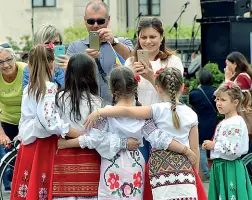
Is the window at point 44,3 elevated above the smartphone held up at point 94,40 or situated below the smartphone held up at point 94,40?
below

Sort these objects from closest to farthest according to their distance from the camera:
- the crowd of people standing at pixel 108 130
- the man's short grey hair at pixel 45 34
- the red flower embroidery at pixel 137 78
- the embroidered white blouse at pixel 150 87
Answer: the crowd of people standing at pixel 108 130 → the red flower embroidery at pixel 137 78 → the embroidered white blouse at pixel 150 87 → the man's short grey hair at pixel 45 34

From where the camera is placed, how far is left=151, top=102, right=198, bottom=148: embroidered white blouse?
7023 mm

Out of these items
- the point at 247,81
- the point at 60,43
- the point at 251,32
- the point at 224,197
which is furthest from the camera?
the point at 251,32

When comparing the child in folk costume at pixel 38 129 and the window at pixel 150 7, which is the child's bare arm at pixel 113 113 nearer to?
the child in folk costume at pixel 38 129

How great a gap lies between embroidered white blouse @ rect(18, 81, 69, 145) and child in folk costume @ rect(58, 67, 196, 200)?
160mm

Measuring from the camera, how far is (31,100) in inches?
286

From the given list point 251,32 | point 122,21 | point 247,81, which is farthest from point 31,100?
point 122,21

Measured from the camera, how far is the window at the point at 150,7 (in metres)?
50.2

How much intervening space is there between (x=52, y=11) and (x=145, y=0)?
1035 centimetres

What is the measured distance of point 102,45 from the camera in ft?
25.7

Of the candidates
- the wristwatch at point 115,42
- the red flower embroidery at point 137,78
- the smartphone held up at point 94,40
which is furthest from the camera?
the wristwatch at point 115,42

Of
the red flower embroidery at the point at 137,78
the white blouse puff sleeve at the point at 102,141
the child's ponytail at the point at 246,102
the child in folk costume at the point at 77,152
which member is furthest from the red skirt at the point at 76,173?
the child's ponytail at the point at 246,102

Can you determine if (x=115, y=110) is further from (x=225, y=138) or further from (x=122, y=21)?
(x=122, y=21)

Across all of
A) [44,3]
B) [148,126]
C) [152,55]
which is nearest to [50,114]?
[148,126]
